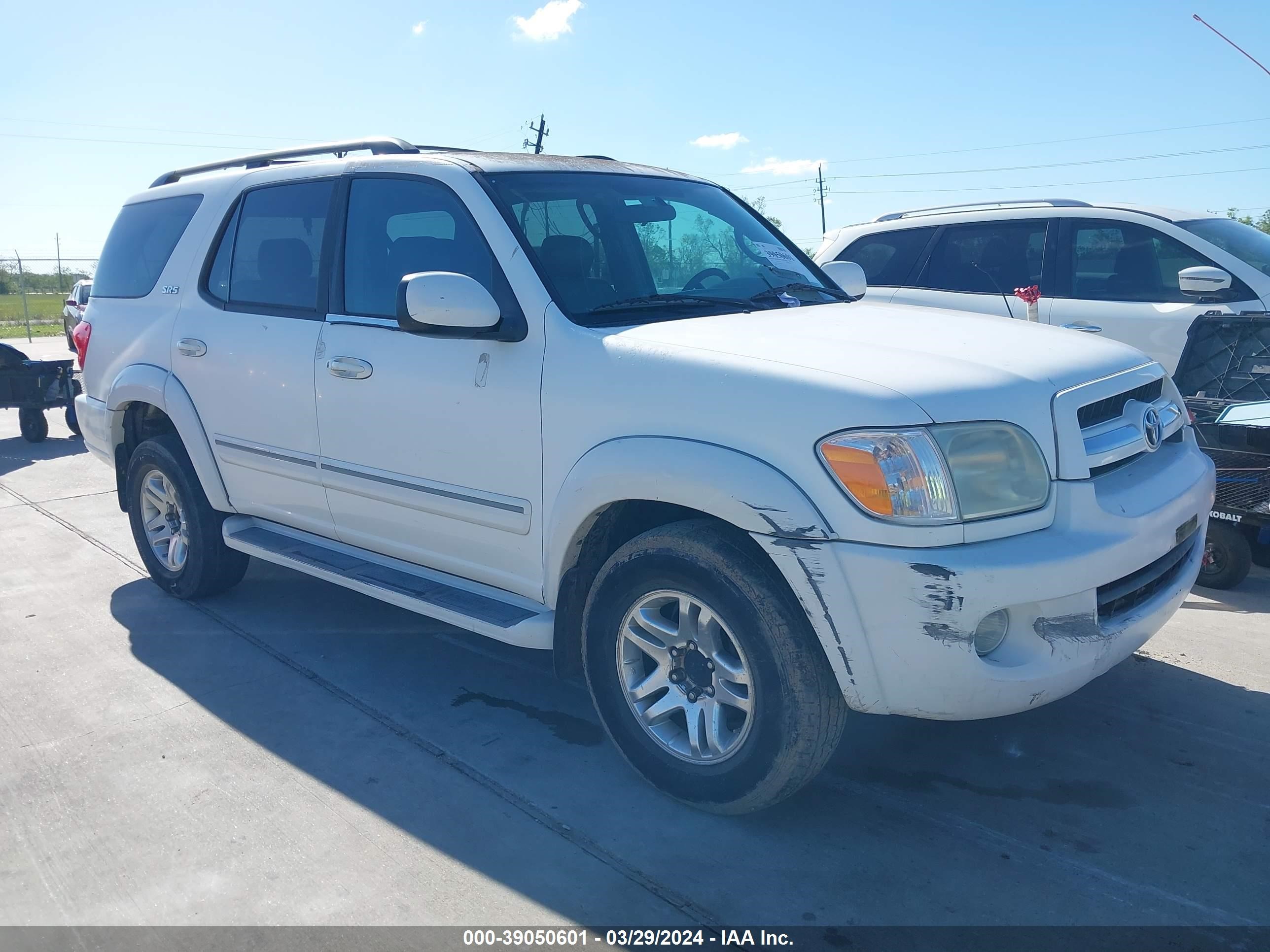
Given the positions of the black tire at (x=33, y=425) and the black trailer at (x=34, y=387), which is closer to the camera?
the black trailer at (x=34, y=387)

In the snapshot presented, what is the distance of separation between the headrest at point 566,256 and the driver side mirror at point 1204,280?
397cm

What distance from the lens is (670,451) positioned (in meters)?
3.01

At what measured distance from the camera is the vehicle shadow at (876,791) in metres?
2.76

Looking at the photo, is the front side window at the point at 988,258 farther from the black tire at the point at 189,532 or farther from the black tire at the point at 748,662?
the black tire at the point at 189,532

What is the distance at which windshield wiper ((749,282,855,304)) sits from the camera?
13.0 ft

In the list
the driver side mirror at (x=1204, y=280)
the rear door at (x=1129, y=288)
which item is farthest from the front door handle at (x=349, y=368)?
the driver side mirror at (x=1204, y=280)

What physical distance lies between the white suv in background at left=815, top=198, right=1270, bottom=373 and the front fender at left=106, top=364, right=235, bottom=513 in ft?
14.2

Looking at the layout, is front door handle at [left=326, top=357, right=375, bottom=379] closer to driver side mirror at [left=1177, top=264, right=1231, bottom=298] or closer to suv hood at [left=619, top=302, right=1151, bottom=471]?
suv hood at [left=619, top=302, right=1151, bottom=471]

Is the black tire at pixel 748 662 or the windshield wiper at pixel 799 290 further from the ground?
the windshield wiper at pixel 799 290

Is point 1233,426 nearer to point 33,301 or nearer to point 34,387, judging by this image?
point 34,387

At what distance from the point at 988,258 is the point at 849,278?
262 centimetres

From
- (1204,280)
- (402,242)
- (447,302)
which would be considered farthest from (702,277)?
(1204,280)

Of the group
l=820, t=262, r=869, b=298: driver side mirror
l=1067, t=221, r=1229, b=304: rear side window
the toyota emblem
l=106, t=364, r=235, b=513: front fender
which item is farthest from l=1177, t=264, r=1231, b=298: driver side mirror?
l=106, t=364, r=235, b=513: front fender

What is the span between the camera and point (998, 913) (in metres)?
2.67
